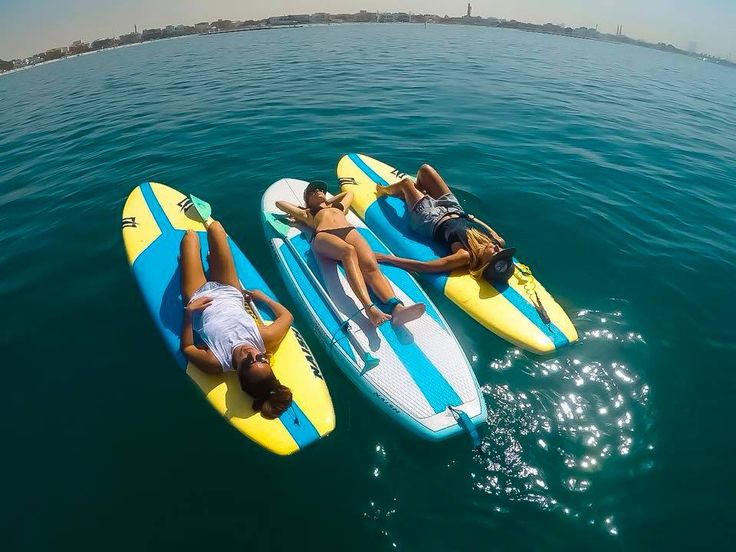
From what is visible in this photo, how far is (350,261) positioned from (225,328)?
6.50ft

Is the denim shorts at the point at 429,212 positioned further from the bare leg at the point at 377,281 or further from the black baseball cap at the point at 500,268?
the bare leg at the point at 377,281

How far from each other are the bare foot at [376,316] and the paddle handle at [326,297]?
13.3 inches

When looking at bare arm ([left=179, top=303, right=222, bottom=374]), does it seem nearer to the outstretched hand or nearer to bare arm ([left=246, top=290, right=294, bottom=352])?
the outstretched hand

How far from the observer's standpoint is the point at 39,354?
5.59 meters

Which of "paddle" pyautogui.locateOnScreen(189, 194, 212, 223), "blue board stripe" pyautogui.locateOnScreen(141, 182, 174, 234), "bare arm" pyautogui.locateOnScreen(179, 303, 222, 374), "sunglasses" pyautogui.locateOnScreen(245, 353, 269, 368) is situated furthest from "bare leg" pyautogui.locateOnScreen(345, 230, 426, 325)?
"blue board stripe" pyautogui.locateOnScreen(141, 182, 174, 234)

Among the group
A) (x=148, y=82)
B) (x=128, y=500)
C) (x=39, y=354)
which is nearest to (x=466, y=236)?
(x=128, y=500)

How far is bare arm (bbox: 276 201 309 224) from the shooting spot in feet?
23.3

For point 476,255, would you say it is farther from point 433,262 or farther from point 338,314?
point 338,314

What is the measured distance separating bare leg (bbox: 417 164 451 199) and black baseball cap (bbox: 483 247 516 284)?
207cm

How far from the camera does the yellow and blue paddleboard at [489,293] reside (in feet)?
17.8

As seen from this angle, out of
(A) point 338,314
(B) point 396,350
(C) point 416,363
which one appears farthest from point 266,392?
(C) point 416,363

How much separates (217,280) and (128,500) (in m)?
2.79

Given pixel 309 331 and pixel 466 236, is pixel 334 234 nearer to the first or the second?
pixel 309 331

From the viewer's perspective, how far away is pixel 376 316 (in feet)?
17.1
